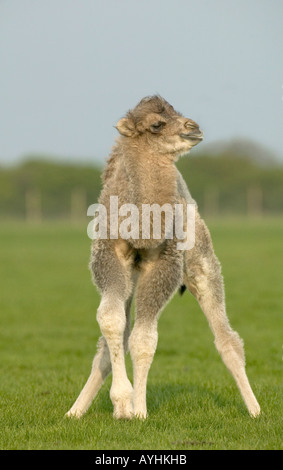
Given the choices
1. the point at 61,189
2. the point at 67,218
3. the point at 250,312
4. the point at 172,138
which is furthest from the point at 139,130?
the point at 61,189

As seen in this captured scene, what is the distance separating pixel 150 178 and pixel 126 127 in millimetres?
476

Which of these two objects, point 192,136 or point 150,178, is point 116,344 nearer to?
point 150,178

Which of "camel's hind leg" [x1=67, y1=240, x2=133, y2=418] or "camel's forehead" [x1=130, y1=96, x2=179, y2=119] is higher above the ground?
"camel's forehead" [x1=130, y1=96, x2=179, y2=119]

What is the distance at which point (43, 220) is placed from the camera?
3531 inches

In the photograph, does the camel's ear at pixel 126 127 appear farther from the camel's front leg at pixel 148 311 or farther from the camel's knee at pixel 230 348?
the camel's knee at pixel 230 348

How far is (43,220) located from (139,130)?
83.4m

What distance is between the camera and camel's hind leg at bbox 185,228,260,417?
293 inches

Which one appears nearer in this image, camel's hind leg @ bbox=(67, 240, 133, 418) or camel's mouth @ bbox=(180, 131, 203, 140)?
camel's hind leg @ bbox=(67, 240, 133, 418)

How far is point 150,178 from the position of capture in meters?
6.82

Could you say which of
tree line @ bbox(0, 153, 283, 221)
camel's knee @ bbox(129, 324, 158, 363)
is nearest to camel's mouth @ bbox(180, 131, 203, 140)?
camel's knee @ bbox(129, 324, 158, 363)

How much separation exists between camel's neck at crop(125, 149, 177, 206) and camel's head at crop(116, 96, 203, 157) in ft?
0.34

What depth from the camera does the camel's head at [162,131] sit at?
22.6 ft

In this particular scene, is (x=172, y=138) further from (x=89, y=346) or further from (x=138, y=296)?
(x=89, y=346)

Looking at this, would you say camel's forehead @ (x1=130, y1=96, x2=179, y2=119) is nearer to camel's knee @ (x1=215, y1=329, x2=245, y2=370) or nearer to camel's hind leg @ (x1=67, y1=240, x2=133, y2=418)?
camel's hind leg @ (x1=67, y1=240, x2=133, y2=418)
